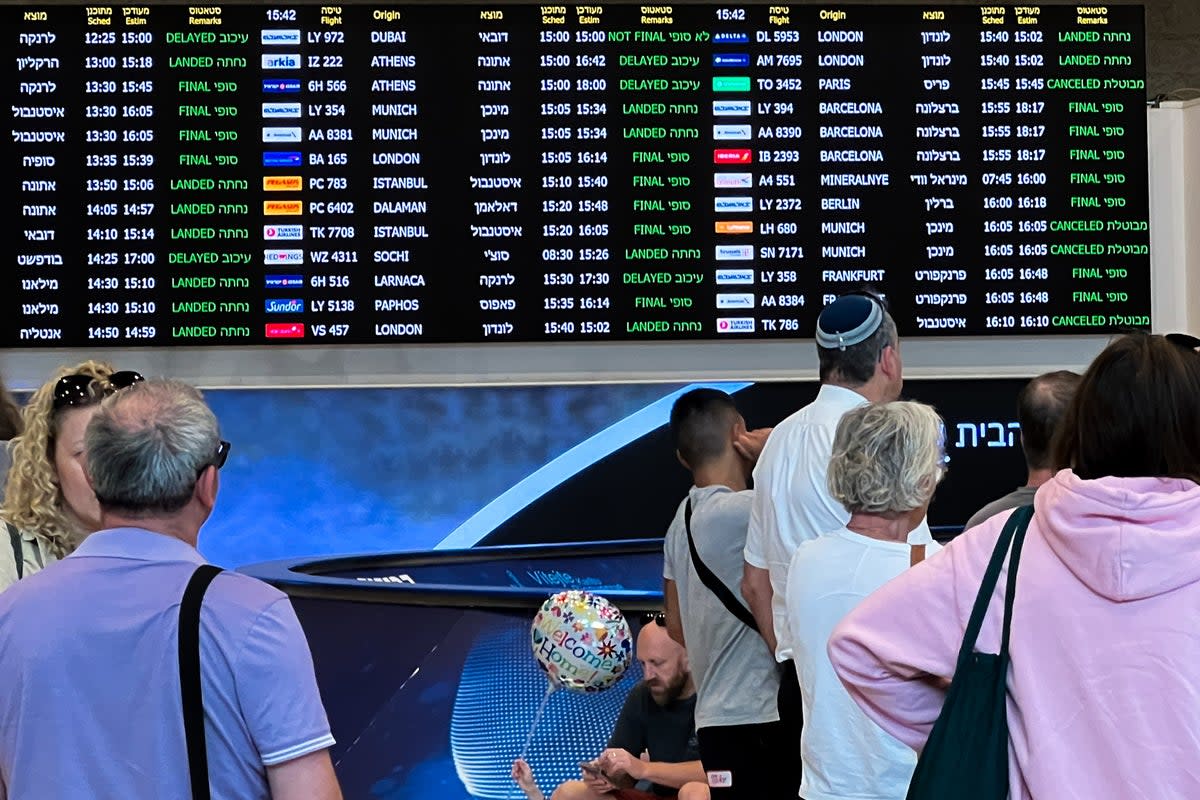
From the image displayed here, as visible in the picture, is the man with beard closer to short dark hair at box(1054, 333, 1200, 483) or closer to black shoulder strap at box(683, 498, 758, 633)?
black shoulder strap at box(683, 498, 758, 633)

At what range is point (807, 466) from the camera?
9.87 ft

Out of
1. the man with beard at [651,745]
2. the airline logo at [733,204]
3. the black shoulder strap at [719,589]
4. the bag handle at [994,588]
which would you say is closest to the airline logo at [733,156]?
the airline logo at [733,204]

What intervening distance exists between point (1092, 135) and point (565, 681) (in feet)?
10.3

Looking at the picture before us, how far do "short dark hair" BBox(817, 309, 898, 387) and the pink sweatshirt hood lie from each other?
1.59m

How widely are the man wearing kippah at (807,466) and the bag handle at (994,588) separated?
4.05 ft

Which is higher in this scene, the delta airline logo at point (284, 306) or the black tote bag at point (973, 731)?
the delta airline logo at point (284, 306)

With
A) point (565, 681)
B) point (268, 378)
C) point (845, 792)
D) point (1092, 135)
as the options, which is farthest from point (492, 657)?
point (1092, 135)

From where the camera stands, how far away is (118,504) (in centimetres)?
184

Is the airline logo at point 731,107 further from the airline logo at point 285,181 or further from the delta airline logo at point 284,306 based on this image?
the delta airline logo at point 284,306

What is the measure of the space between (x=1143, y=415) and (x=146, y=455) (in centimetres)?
120

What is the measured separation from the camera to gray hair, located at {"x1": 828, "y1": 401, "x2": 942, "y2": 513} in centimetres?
249

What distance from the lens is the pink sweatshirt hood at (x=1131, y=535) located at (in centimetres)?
152

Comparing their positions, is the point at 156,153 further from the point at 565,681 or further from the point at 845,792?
the point at 845,792

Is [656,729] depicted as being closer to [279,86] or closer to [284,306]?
[284,306]
